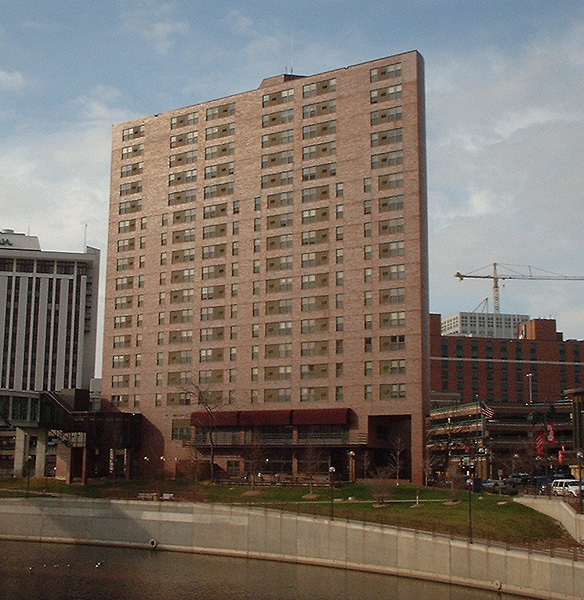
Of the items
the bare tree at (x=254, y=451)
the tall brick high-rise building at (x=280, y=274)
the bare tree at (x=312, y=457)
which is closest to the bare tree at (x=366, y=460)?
the tall brick high-rise building at (x=280, y=274)

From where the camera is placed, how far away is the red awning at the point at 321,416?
372ft

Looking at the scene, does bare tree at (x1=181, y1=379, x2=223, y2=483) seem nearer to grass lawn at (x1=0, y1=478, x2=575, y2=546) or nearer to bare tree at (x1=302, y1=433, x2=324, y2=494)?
grass lawn at (x1=0, y1=478, x2=575, y2=546)

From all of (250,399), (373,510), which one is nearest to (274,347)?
(250,399)

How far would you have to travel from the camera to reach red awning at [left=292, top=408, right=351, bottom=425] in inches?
4466

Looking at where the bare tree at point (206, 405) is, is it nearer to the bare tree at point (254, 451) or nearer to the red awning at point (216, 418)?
the red awning at point (216, 418)

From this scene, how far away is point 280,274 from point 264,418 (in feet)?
65.8

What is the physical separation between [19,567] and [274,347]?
5192cm

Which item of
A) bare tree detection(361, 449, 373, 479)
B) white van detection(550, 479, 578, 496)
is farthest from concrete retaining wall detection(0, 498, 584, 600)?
bare tree detection(361, 449, 373, 479)

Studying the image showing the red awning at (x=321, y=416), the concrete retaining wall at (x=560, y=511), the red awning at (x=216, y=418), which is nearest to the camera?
the concrete retaining wall at (x=560, y=511)

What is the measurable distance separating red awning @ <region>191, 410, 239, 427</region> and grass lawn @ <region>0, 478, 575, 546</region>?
9.14 metres

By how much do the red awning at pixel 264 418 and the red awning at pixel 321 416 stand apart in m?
1.12

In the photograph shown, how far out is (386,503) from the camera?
90.4 m

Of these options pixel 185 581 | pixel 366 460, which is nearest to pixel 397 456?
pixel 366 460

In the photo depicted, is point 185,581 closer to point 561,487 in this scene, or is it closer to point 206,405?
point 561,487
